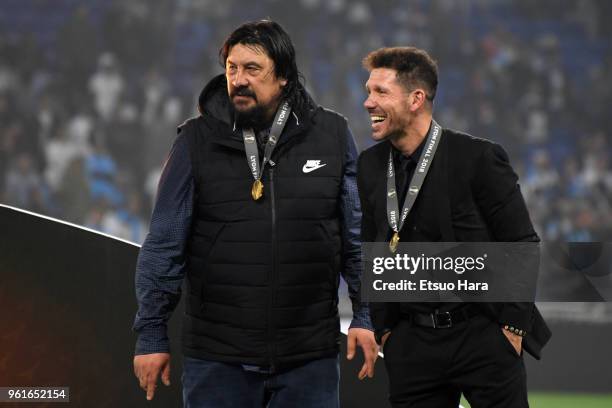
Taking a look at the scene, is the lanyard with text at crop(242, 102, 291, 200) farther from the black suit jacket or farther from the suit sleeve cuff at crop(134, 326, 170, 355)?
the suit sleeve cuff at crop(134, 326, 170, 355)

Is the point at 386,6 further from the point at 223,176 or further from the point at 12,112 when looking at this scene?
the point at 223,176

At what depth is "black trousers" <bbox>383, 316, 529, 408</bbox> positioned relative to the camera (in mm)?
3006

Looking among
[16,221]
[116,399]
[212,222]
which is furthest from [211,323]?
[16,221]

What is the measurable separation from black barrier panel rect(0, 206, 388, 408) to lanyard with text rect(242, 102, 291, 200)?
0.71 metres

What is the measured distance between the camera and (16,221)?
3408mm

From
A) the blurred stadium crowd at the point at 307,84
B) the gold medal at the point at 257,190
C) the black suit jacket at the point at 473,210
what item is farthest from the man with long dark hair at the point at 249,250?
the blurred stadium crowd at the point at 307,84

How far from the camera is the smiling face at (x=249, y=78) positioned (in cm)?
306

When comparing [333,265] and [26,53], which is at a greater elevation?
[26,53]

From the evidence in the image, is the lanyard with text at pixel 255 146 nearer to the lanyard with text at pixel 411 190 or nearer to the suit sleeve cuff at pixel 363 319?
the lanyard with text at pixel 411 190

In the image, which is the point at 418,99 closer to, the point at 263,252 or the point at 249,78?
the point at 249,78

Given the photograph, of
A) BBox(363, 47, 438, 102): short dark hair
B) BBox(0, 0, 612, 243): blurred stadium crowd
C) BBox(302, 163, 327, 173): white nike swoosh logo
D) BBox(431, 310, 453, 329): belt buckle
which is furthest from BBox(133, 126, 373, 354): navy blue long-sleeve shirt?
BBox(0, 0, 612, 243): blurred stadium crowd

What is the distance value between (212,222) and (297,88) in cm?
55

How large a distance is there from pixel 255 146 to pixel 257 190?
150mm

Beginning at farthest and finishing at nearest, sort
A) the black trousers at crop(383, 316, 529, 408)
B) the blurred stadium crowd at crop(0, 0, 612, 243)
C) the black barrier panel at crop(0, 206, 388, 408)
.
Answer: the blurred stadium crowd at crop(0, 0, 612, 243), the black barrier panel at crop(0, 206, 388, 408), the black trousers at crop(383, 316, 529, 408)
